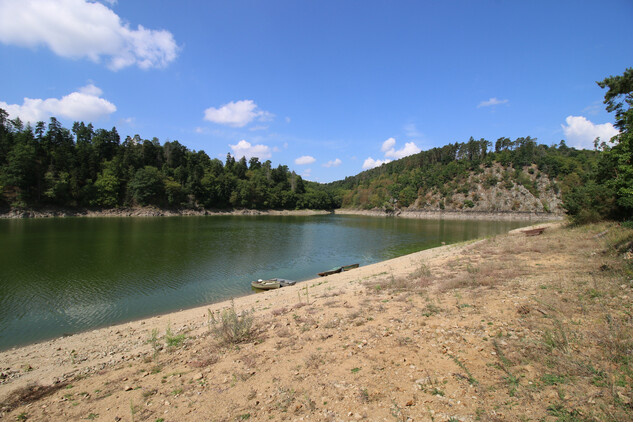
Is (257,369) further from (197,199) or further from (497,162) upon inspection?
(497,162)

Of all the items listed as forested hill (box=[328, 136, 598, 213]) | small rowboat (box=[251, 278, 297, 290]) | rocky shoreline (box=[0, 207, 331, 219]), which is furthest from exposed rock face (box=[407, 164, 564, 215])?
small rowboat (box=[251, 278, 297, 290])

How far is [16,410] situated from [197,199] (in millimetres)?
101445

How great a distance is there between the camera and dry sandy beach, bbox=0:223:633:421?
419 centimetres

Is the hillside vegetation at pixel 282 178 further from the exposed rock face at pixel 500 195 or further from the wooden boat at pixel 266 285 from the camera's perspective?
→ the wooden boat at pixel 266 285

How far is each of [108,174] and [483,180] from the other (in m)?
157

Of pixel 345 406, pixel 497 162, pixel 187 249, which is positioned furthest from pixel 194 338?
pixel 497 162

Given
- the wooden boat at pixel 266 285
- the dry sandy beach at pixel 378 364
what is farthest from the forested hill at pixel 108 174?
the dry sandy beach at pixel 378 364

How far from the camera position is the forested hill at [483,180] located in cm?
12850

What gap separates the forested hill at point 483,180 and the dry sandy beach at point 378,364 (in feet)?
456

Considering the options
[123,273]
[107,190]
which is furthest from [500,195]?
[107,190]

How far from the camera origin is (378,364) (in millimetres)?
5621

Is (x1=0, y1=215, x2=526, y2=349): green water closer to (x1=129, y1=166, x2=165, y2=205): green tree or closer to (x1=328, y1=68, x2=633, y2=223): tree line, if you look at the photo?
(x1=129, y1=166, x2=165, y2=205): green tree

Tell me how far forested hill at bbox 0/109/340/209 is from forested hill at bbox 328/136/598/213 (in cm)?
6673

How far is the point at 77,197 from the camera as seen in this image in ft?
248
